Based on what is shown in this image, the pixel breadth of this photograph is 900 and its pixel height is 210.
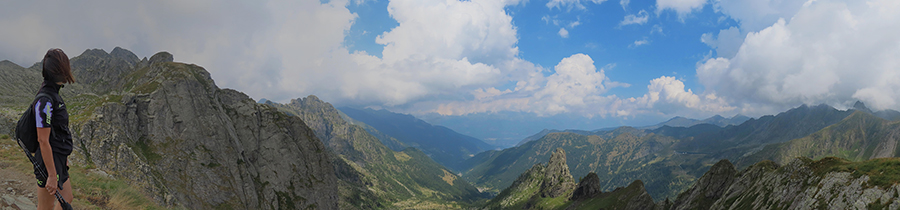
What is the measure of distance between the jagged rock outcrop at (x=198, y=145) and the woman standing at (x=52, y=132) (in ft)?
222

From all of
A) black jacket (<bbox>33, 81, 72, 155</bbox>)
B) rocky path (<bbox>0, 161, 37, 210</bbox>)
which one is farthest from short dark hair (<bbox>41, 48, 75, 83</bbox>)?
rocky path (<bbox>0, 161, 37, 210</bbox>)

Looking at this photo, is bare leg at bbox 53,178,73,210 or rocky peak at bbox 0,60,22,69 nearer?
bare leg at bbox 53,178,73,210

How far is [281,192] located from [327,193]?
2145cm

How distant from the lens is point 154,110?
302ft

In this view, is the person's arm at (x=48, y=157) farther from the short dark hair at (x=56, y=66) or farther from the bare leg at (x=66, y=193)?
the short dark hair at (x=56, y=66)

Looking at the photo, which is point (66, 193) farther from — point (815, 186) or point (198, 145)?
point (198, 145)

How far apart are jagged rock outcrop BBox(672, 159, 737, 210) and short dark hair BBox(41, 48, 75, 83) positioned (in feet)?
353

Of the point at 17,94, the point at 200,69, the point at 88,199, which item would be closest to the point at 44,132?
the point at 88,199

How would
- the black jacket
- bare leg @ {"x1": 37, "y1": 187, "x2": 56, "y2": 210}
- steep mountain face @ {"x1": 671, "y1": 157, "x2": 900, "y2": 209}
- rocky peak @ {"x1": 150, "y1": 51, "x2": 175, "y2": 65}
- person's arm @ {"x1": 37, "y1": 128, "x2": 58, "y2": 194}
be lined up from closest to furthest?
person's arm @ {"x1": 37, "y1": 128, "x2": 58, "y2": 194}
bare leg @ {"x1": 37, "y1": 187, "x2": 56, "y2": 210}
the black jacket
steep mountain face @ {"x1": 671, "y1": 157, "x2": 900, "y2": 209}
rocky peak @ {"x1": 150, "y1": 51, "x2": 175, "y2": 65}

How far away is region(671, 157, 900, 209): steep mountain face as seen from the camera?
39.4 meters

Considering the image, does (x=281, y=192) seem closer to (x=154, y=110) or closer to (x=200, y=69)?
(x=154, y=110)

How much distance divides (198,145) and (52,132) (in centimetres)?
11018

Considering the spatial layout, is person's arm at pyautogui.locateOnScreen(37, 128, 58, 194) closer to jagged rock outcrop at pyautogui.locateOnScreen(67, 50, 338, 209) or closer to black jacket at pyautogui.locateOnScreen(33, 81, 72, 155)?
black jacket at pyautogui.locateOnScreen(33, 81, 72, 155)

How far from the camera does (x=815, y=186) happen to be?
48.0m
